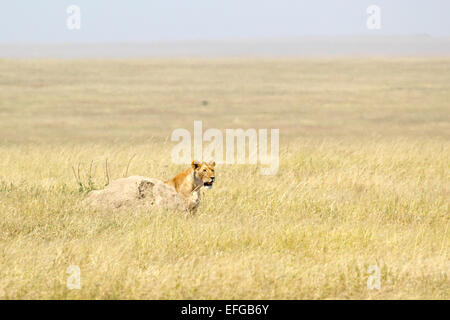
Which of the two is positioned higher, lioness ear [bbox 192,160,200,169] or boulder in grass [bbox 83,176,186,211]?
lioness ear [bbox 192,160,200,169]

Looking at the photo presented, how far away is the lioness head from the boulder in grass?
0.42 m

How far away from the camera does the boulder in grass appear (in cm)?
934

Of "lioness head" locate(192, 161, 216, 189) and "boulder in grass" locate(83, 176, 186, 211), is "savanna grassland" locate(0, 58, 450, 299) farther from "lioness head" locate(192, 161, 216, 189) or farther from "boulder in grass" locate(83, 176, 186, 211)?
"lioness head" locate(192, 161, 216, 189)

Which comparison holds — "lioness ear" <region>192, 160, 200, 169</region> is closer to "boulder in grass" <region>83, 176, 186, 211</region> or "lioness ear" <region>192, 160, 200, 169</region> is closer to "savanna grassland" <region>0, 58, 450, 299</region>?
"boulder in grass" <region>83, 176, 186, 211</region>

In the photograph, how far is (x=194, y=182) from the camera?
9.70m

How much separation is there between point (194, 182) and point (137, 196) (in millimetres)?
810

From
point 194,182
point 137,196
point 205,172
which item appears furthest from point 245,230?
point 137,196

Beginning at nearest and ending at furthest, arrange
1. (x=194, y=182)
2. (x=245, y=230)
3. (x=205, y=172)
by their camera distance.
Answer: (x=245, y=230)
(x=205, y=172)
(x=194, y=182)

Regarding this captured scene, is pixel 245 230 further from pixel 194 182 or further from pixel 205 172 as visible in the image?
pixel 194 182

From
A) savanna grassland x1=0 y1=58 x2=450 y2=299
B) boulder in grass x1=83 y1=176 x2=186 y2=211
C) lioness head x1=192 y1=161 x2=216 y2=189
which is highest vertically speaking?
lioness head x1=192 y1=161 x2=216 y2=189

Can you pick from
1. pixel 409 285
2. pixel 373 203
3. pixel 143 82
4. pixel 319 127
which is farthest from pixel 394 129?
Answer: pixel 143 82

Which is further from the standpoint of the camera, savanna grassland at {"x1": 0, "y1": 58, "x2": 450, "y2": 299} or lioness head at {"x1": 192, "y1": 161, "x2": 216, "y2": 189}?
lioness head at {"x1": 192, "y1": 161, "x2": 216, "y2": 189}

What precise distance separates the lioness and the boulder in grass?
165mm

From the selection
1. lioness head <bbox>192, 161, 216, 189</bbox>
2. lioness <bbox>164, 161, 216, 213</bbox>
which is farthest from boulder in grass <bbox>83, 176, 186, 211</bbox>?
lioness head <bbox>192, 161, 216, 189</bbox>
